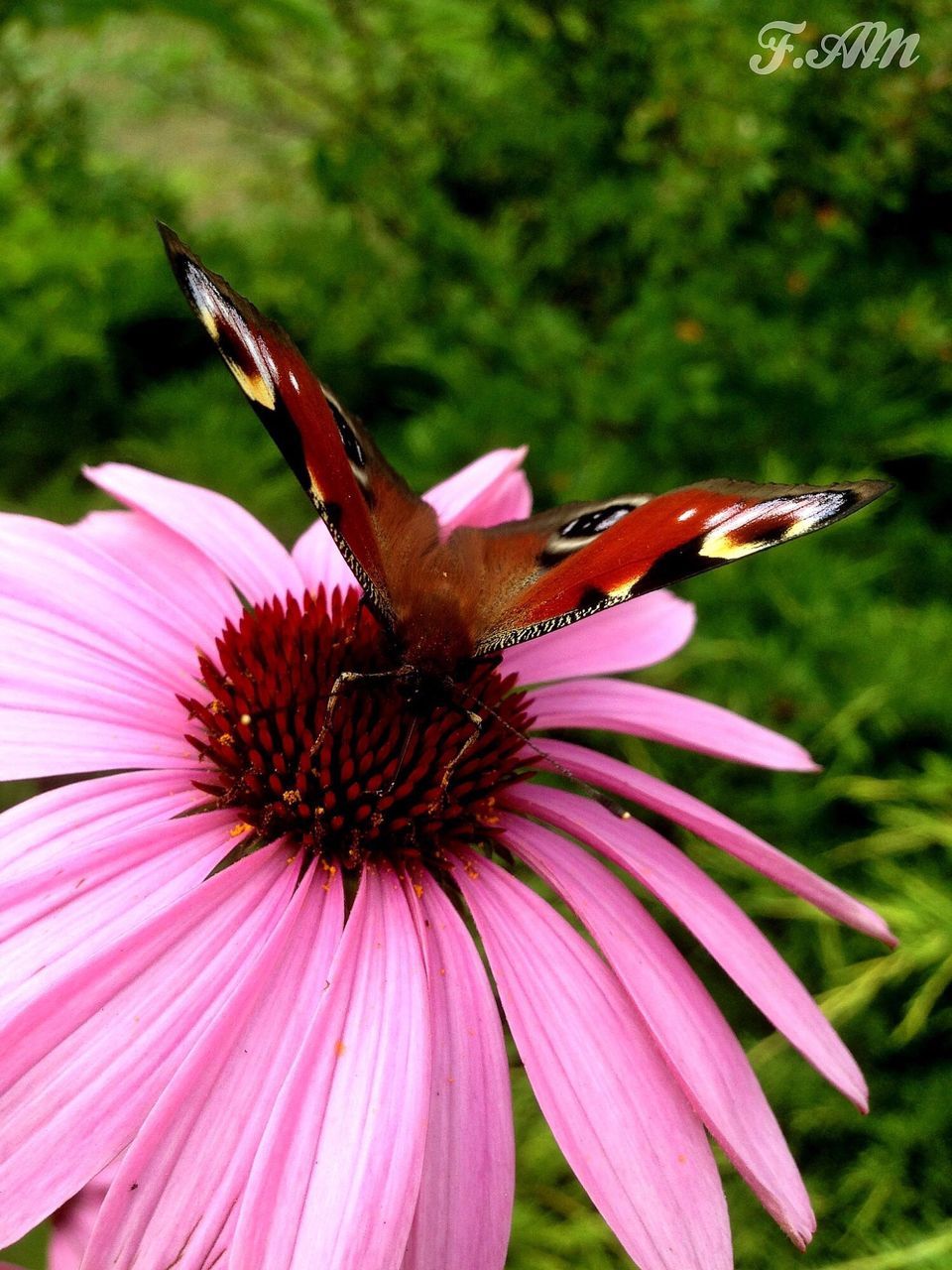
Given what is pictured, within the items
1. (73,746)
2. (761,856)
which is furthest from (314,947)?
(761,856)

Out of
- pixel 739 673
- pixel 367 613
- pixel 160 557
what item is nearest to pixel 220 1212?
pixel 367 613

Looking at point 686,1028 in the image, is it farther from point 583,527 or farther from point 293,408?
point 293,408

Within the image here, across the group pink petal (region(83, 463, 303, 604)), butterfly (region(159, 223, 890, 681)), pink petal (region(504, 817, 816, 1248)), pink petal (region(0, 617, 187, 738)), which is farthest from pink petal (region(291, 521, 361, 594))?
pink petal (region(504, 817, 816, 1248))

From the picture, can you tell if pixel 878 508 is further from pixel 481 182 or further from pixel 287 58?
pixel 287 58

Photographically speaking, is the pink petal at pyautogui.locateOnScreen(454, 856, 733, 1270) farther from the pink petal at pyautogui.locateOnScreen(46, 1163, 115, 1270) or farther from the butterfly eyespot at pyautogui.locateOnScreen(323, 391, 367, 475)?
the butterfly eyespot at pyautogui.locateOnScreen(323, 391, 367, 475)

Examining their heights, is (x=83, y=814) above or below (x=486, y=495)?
below

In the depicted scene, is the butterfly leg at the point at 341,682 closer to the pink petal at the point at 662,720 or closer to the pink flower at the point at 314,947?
the pink flower at the point at 314,947

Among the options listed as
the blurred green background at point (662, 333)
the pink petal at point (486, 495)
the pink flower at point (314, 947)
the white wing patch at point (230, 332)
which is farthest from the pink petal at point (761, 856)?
the blurred green background at point (662, 333)
